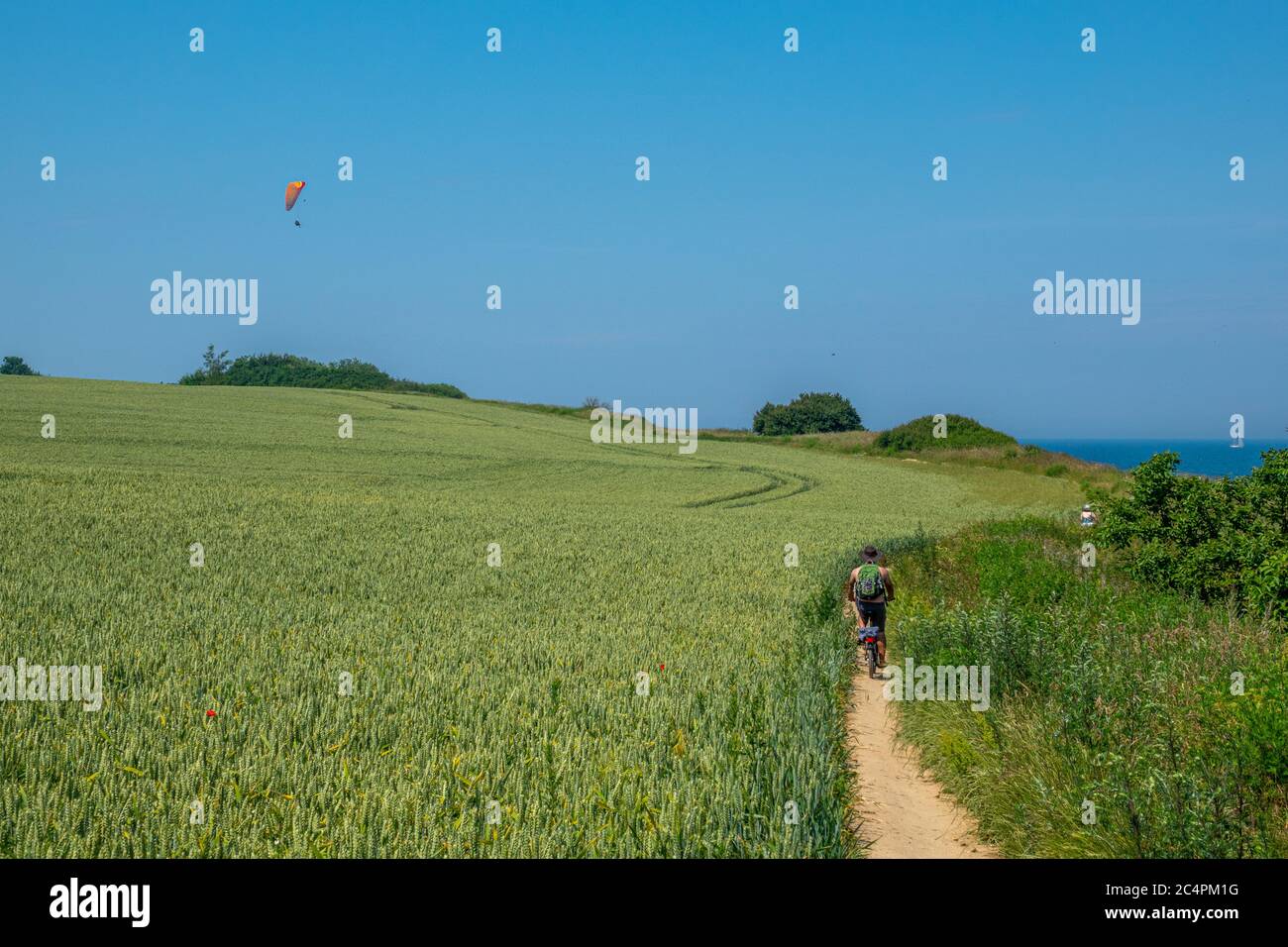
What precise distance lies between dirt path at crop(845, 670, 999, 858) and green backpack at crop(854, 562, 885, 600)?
198cm

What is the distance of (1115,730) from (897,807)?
193 cm

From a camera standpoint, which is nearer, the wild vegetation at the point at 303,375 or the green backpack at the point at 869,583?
the green backpack at the point at 869,583

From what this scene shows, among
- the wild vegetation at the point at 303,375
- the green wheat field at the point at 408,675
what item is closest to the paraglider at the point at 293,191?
the green wheat field at the point at 408,675

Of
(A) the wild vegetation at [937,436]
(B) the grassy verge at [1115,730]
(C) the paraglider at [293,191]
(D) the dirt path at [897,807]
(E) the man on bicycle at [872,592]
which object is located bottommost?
(D) the dirt path at [897,807]

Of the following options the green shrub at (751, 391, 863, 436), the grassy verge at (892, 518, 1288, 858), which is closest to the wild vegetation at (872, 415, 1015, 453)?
the green shrub at (751, 391, 863, 436)

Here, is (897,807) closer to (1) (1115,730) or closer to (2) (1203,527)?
(1) (1115,730)

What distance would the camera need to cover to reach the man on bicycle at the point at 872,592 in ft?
41.2

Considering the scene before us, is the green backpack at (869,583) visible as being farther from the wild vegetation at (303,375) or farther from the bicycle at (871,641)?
the wild vegetation at (303,375)

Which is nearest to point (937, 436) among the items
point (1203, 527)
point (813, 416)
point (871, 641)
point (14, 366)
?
point (813, 416)

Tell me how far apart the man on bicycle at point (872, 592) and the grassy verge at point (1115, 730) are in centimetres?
49

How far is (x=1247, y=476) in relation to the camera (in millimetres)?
17625

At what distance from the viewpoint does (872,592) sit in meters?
12.6
